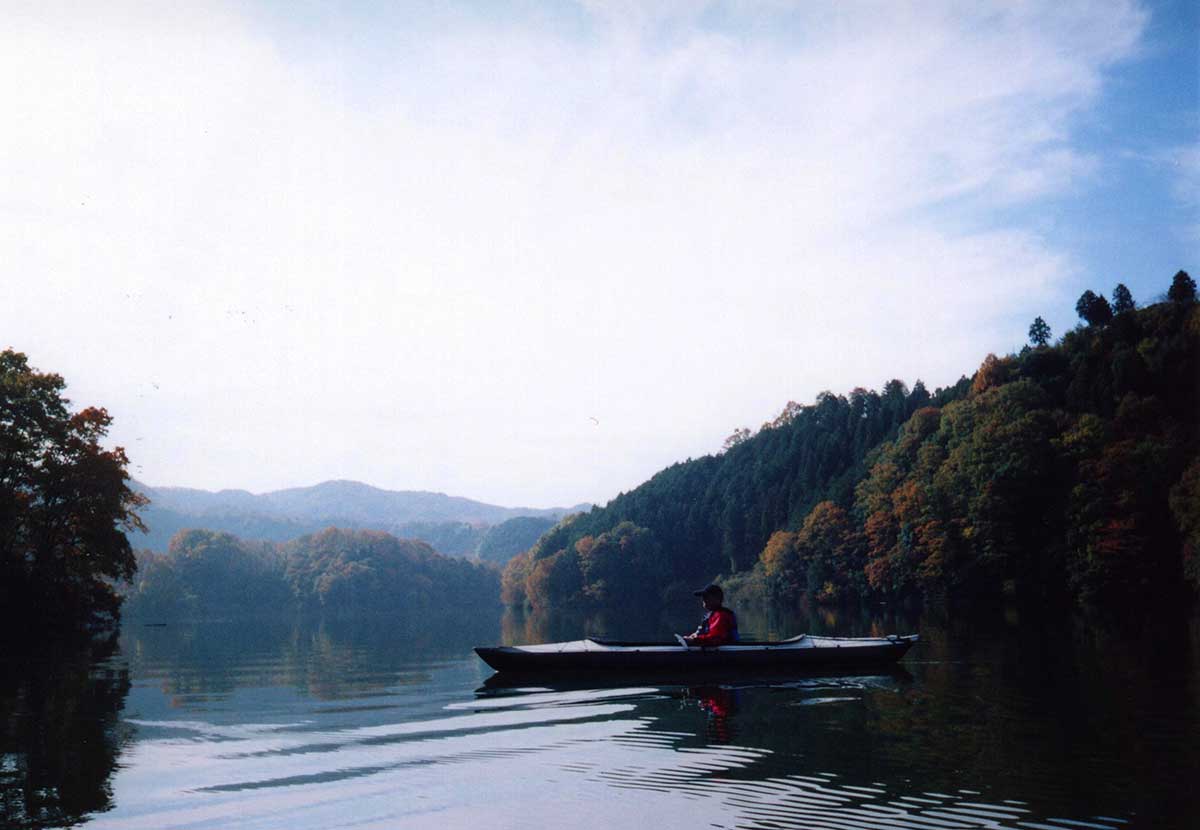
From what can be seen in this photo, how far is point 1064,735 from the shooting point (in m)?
16.5

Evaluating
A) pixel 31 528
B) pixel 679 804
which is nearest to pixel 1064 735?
pixel 679 804

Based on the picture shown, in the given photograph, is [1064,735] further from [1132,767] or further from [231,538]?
[231,538]

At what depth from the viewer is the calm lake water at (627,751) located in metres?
12.3

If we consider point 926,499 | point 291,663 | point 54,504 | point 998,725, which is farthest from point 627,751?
point 926,499

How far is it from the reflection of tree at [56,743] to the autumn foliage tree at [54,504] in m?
22.9

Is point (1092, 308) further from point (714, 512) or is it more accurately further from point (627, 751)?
point (627, 751)

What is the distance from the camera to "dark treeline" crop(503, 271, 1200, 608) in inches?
2397

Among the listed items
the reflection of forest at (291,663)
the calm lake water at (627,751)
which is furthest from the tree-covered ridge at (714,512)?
the calm lake water at (627,751)

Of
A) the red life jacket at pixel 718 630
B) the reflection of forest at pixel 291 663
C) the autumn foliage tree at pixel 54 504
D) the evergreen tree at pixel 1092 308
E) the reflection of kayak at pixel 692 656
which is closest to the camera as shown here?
the reflection of kayak at pixel 692 656

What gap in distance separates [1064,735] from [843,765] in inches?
179

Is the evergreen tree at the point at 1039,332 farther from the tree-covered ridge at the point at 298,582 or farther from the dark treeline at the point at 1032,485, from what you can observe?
the tree-covered ridge at the point at 298,582

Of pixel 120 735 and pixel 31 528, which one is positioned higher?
pixel 31 528

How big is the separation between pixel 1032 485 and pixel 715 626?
50.1 m

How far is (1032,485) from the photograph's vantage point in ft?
230
